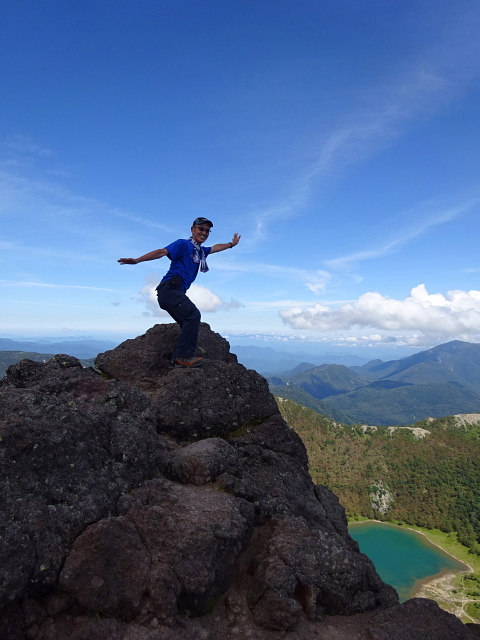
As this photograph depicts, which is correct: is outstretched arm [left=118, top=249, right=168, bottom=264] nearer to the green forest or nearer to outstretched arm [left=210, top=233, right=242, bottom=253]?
outstretched arm [left=210, top=233, right=242, bottom=253]

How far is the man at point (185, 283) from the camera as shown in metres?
10.8

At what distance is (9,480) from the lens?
224 inches

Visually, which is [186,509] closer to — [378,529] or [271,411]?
[271,411]

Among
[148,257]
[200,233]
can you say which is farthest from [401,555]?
[148,257]

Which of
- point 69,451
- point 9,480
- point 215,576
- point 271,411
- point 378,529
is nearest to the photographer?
point 9,480

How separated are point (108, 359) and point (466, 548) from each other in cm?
11321

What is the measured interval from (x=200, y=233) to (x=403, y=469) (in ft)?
440

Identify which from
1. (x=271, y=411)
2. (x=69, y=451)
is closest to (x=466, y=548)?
(x=271, y=411)

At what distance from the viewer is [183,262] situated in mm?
10969

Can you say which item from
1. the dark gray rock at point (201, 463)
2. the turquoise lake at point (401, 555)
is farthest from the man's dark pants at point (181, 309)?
the turquoise lake at point (401, 555)

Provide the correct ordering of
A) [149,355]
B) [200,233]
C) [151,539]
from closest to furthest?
[151,539], [200,233], [149,355]

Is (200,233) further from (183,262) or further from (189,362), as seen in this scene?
(189,362)

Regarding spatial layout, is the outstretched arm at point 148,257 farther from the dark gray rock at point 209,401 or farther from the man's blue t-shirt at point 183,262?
the dark gray rock at point 209,401

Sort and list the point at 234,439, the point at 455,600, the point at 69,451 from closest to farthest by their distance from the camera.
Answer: the point at 69,451 → the point at 234,439 → the point at 455,600
